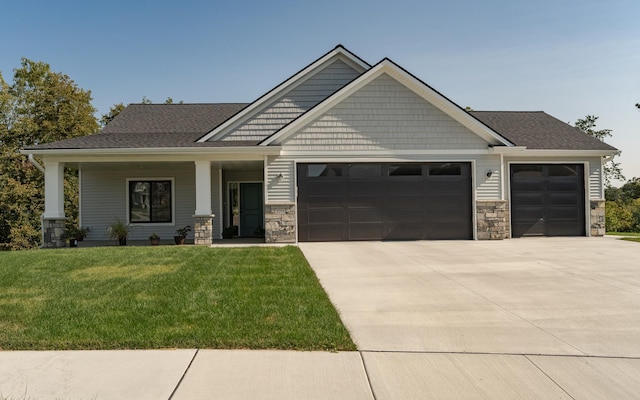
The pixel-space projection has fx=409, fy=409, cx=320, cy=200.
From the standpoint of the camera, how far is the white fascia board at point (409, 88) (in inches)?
508

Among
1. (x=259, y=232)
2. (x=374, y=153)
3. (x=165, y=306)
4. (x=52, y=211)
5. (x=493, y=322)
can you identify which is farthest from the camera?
(x=259, y=232)

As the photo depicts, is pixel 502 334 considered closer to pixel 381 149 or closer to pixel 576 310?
pixel 576 310

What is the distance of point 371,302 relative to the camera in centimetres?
580

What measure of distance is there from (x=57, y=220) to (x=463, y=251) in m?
12.0

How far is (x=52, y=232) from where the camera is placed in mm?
12547

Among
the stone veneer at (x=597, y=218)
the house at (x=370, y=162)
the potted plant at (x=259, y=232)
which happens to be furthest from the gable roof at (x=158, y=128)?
the stone veneer at (x=597, y=218)

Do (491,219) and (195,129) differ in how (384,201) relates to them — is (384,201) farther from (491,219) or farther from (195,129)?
(195,129)

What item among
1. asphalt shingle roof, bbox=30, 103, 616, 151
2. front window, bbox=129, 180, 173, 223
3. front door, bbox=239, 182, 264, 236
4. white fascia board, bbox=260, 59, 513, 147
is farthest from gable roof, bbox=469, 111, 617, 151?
front window, bbox=129, 180, 173, 223

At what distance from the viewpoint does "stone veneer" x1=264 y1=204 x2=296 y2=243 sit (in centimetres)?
1296

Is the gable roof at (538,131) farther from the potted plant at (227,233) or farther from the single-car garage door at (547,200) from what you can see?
the potted plant at (227,233)

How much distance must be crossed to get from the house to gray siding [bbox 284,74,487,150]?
33mm

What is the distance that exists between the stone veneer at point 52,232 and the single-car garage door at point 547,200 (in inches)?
582

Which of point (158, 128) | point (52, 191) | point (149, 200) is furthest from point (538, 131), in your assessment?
point (52, 191)

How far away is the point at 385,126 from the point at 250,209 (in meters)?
6.25
